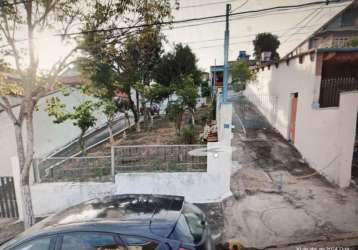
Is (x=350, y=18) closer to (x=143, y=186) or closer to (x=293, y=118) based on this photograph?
(x=293, y=118)

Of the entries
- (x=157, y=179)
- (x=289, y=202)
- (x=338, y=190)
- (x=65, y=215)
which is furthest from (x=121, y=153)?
(x=338, y=190)

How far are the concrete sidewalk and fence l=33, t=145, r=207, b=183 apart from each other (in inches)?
55.9

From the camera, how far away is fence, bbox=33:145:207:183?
5.52 meters

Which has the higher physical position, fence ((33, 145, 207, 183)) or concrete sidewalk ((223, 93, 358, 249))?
fence ((33, 145, 207, 183))

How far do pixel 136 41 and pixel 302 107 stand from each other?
19.8 feet

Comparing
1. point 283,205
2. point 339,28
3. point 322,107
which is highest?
point 339,28

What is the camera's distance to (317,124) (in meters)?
6.79

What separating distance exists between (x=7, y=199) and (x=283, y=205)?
6677 millimetres


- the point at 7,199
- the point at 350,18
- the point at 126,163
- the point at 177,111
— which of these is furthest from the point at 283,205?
the point at 350,18

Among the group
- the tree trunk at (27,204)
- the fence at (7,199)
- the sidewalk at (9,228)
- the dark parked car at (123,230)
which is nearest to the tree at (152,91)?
the fence at (7,199)

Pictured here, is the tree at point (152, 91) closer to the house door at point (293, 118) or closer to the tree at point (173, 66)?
the tree at point (173, 66)

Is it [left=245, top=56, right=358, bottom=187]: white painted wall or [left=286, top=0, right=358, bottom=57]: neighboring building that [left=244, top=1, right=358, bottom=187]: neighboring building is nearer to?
[left=245, top=56, right=358, bottom=187]: white painted wall

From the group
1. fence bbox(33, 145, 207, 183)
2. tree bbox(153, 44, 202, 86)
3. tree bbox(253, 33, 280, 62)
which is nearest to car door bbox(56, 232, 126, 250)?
fence bbox(33, 145, 207, 183)

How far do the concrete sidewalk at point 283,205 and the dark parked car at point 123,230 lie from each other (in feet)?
6.60
